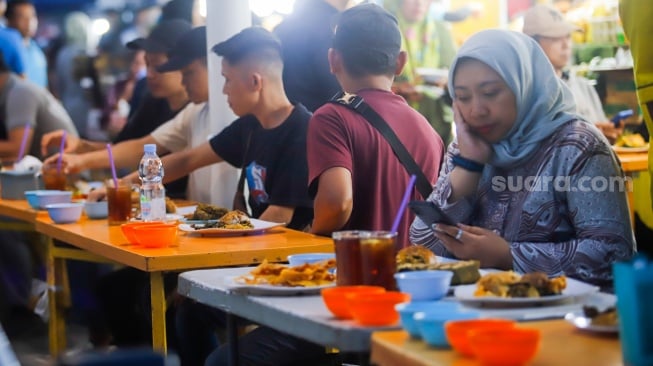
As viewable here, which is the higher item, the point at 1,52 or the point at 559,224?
the point at 1,52

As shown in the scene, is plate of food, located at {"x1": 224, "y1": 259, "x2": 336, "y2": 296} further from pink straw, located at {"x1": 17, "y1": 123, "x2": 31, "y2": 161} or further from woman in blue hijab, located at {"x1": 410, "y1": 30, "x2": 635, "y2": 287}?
pink straw, located at {"x1": 17, "y1": 123, "x2": 31, "y2": 161}

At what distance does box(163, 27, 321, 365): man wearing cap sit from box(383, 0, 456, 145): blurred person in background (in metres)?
3.30

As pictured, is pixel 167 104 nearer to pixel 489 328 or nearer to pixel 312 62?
pixel 312 62

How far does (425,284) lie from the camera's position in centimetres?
246

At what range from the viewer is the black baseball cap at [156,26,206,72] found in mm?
5785

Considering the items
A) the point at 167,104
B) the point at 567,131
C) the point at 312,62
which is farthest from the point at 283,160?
the point at 167,104

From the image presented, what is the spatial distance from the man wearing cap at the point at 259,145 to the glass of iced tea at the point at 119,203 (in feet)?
1.50

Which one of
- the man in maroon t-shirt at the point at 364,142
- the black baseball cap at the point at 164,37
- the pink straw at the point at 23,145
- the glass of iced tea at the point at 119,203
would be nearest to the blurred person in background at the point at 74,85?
the pink straw at the point at 23,145

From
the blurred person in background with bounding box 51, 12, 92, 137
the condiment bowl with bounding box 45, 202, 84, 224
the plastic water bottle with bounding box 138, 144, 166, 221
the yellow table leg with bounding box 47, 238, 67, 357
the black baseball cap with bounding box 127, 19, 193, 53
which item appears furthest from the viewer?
the blurred person in background with bounding box 51, 12, 92, 137

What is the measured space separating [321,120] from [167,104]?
8.66ft

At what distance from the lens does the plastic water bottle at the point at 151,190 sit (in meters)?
4.41

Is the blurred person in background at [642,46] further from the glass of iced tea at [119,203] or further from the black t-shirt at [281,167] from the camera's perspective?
the glass of iced tea at [119,203]

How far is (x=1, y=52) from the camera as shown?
766cm

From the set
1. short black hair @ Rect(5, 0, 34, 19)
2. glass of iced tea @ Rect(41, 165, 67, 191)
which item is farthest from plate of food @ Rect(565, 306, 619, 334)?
short black hair @ Rect(5, 0, 34, 19)
